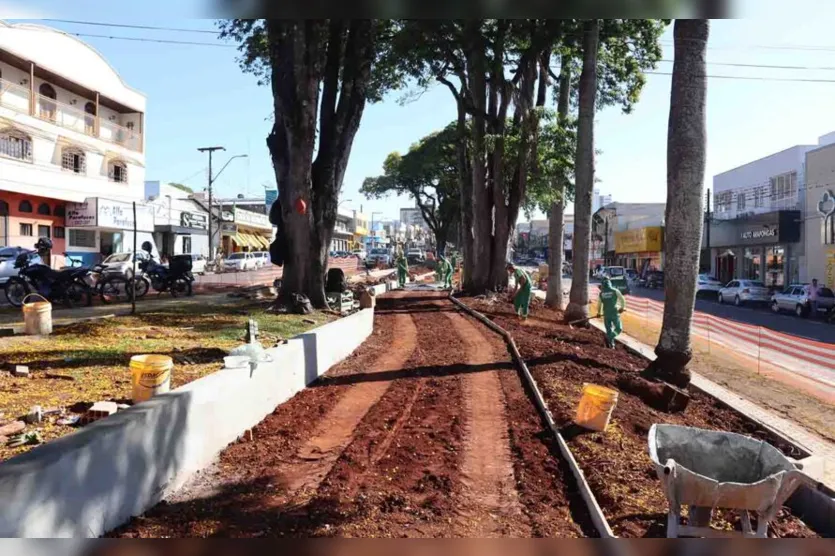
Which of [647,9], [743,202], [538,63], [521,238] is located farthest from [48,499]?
[521,238]

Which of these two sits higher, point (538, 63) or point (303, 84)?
point (538, 63)

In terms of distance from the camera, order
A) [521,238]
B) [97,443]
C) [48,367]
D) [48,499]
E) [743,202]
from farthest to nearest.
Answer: [521,238]
[743,202]
[48,367]
[97,443]
[48,499]

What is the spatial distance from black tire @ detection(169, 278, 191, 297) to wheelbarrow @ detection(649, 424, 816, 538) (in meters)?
16.9

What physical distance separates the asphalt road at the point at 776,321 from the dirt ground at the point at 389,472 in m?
15.5

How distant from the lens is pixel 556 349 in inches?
457

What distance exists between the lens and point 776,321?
78.6 feet

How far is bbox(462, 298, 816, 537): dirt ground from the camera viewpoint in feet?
14.4

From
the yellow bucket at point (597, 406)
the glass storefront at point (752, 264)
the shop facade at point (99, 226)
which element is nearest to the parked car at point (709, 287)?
the glass storefront at point (752, 264)

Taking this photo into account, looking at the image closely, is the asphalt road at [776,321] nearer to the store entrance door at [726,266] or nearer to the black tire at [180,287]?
the store entrance door at [726,266]

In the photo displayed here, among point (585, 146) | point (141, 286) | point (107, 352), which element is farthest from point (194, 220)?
point (107, 352)

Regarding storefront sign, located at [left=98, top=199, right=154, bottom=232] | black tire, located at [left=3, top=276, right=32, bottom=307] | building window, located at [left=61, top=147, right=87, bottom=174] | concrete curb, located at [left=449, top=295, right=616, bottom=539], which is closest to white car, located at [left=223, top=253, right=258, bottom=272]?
storefront sign, located at [left=98, top=199, right=154, bottom=232]

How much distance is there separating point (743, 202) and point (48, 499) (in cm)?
4483

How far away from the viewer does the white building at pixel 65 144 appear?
84.2 feet

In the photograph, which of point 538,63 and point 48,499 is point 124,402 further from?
point 538,63
